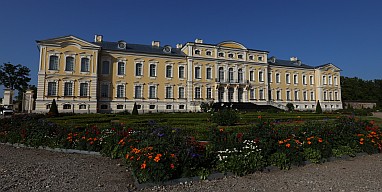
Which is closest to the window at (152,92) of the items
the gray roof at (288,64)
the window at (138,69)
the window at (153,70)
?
the window at (153,70)

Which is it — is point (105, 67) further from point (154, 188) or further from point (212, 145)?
point (154, 188)

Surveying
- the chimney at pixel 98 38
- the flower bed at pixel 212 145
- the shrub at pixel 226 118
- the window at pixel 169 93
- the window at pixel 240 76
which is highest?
the chimney at pixel 98 38

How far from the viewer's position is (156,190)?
12.2 ft

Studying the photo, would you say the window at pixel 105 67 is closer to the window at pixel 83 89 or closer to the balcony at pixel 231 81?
the window at pixel 83 89

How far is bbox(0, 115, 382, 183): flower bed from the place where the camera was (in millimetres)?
4031

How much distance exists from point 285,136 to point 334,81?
47.1m

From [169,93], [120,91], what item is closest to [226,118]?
[169,93]

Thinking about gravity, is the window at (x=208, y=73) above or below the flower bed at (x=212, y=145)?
above

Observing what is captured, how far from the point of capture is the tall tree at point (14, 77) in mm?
49281

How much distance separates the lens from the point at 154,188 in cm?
375

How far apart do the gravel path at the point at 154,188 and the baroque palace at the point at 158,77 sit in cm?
2314

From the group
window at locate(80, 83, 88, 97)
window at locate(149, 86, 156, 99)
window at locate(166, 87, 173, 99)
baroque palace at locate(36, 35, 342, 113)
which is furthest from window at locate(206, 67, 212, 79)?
window at locate(80, 83, 88, 97)

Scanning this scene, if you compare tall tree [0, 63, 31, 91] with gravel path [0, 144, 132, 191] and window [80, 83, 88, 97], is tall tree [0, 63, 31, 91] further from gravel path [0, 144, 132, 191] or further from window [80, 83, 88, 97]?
gravel path [0, 144, 132, 191]

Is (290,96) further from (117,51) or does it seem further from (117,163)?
(117,163)
